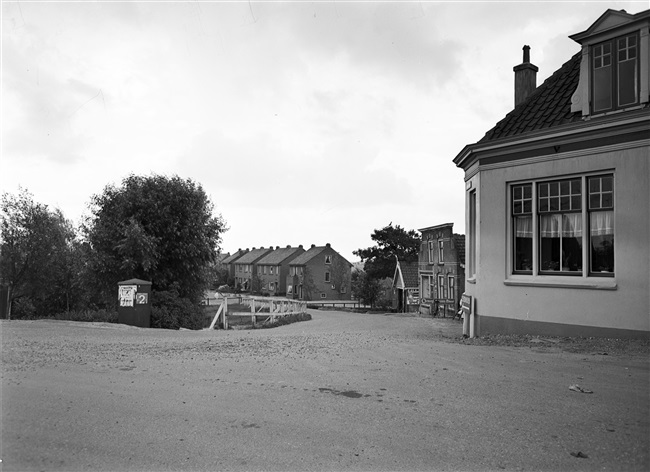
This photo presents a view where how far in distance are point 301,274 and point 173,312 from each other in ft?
182

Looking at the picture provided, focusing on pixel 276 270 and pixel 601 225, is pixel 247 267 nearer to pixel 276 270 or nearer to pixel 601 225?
pixel 276 270

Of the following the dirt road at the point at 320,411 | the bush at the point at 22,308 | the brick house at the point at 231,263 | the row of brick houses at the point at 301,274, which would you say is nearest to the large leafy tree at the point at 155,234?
the bush at the point at 22,308

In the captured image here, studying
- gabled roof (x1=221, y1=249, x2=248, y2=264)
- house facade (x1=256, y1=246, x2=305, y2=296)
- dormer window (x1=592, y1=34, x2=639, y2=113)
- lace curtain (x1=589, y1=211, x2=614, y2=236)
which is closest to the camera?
dormer window (x1=592, y1=34, x2=639, y2=113)

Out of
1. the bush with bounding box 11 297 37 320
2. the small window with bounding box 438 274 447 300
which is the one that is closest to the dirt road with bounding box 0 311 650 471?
the bush with bounding box 11 297 37 320

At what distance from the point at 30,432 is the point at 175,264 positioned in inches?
793

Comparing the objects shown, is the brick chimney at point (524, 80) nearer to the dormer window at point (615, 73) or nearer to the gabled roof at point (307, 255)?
the dormer window at point (615, 73)

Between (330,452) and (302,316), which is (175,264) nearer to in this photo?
(302,316)

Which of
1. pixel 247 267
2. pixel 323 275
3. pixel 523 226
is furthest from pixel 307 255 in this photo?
pixel 523 226

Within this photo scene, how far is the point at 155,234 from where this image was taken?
2391 centimetres

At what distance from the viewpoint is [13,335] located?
11031 millimetres

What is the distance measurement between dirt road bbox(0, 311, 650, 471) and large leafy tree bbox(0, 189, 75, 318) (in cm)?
1562

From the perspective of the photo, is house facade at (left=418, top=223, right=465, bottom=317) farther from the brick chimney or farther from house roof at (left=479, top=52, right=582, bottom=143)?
house roof at (left=479, top=52, right=582, bottom=143)

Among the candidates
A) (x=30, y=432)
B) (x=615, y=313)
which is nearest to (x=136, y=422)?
(x=30, y=432)

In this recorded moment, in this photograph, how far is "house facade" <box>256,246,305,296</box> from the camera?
281 ft
